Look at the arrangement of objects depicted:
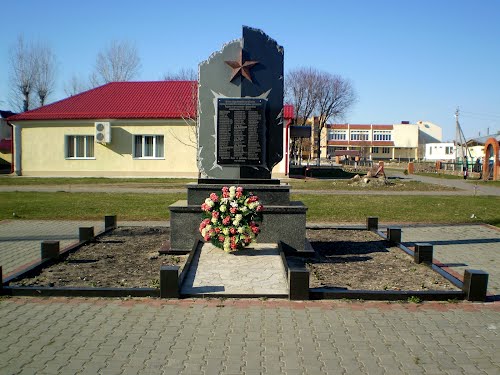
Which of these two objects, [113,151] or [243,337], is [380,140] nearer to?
[113,151]

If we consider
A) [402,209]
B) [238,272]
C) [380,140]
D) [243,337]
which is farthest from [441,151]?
[243,337]

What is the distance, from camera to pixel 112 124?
30.9 m

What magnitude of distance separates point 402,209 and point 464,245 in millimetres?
6400

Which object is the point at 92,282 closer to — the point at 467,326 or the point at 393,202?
the point at 467,326

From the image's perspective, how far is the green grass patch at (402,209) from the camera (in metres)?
14.7

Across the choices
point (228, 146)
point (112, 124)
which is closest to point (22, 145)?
point (112, 124)

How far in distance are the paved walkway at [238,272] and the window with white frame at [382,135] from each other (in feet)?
340

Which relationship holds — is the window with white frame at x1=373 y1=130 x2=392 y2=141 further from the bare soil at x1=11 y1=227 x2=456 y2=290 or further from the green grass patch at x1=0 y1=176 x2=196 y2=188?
the bare soil at x1=11 y1=227 x2=456 y2=290

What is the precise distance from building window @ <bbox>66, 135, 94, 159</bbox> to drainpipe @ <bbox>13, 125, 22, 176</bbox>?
3176 millimetres

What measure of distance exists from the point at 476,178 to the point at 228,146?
116 ft

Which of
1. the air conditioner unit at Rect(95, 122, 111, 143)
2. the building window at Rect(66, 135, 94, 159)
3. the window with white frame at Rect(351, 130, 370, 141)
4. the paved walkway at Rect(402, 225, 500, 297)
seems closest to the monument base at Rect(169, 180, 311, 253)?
the paved walkway at Rect(402, 225, 500, 297)

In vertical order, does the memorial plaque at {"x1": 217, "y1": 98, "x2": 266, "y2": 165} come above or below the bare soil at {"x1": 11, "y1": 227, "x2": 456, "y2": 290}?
above

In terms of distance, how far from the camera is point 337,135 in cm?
10850

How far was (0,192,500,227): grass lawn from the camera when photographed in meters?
14.6
